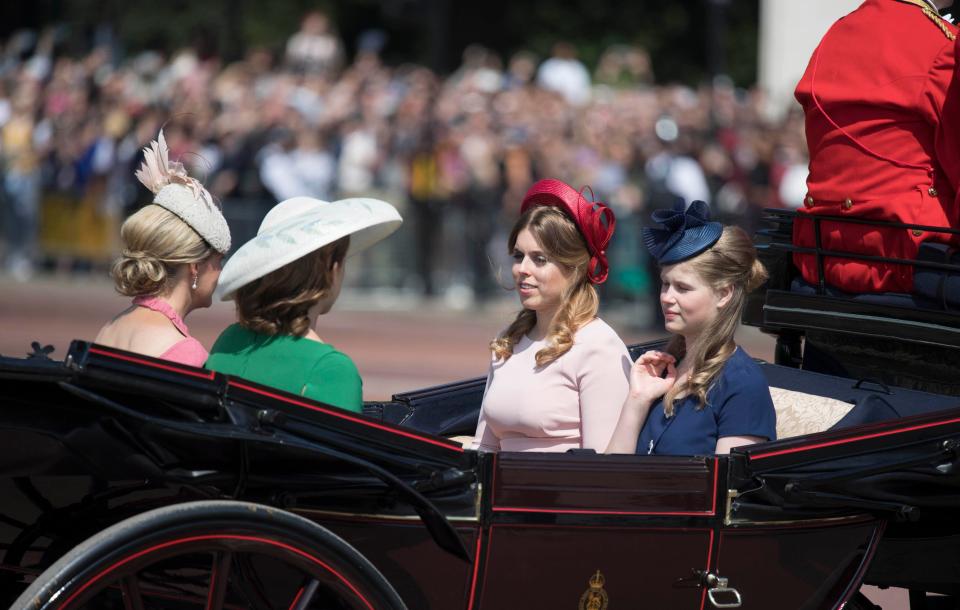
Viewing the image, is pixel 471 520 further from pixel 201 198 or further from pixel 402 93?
pixel 402 93

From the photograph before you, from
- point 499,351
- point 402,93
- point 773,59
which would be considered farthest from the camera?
point 773,59

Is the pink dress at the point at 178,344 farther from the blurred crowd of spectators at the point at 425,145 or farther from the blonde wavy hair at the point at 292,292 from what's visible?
the blurred crowd of spectators at the point at 425,145

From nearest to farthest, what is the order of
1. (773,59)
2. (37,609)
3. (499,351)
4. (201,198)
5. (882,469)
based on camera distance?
(37,609) < (882,469) < (201,198) < (499,351) < (773,59)

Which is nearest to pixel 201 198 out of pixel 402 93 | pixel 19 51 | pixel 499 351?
pixel 499 351

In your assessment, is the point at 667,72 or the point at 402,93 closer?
the point at 402,93

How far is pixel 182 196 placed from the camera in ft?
12.3

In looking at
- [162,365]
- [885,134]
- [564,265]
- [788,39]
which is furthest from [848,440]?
[788,39]

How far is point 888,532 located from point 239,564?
1690mm

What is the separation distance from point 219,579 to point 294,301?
76 centimetres

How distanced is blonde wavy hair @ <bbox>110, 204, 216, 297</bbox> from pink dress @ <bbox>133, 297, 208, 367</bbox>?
55 mm

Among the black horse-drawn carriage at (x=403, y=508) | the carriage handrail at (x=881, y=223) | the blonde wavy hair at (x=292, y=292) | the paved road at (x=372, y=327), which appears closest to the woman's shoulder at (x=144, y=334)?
the blonde wavy hair at (x=292, y=292)

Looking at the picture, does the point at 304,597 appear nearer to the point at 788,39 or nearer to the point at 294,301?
the point at 294,301

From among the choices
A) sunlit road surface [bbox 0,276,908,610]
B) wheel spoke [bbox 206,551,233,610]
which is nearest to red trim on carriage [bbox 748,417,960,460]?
wheel spoke [bbox 206,551,233,610]

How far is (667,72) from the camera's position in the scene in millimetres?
32062
